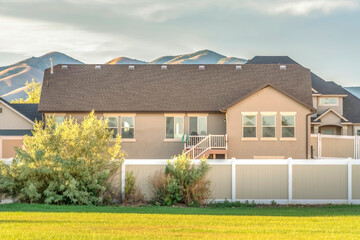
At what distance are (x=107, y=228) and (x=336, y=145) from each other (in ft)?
76.8

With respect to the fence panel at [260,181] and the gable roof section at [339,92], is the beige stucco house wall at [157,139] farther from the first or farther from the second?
the gable roof section at [339,92]

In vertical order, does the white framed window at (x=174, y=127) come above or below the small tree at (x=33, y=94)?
below

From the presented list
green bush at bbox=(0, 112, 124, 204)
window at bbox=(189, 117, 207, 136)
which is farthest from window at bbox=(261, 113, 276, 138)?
green bush at bbox=(0, 112, 124, 204)

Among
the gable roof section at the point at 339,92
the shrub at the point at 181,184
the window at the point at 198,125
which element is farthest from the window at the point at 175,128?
the gable roof section at the point at 339,92

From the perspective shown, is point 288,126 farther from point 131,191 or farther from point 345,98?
point 345,98

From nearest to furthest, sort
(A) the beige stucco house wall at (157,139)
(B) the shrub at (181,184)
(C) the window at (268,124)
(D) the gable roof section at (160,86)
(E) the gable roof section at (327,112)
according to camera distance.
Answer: (B) the shrub at (181,184) → (C) the window at (268,124) → (A) the beige stucco house wall at (157,139) → (D) the gable roof section at (160,86) → (E) the gable roof section at (327,112)

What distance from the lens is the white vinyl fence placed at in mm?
20578

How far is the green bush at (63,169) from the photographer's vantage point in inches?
748

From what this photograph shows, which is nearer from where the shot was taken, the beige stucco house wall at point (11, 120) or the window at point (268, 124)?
the window at point (268, 124)

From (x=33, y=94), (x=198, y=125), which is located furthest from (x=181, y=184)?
(x=33, y=94)

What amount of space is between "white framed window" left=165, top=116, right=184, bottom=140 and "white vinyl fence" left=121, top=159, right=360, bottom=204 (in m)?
12.9

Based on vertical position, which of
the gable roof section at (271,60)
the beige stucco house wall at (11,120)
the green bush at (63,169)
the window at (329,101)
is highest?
the gable roof section at (271,60)

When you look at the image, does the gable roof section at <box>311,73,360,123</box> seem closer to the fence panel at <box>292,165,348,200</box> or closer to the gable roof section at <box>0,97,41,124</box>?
the gable roof section at <box>0,97,41,124</box>

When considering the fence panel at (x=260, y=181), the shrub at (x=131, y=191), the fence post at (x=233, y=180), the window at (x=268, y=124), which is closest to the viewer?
the shrub at (x=131, y=191)
